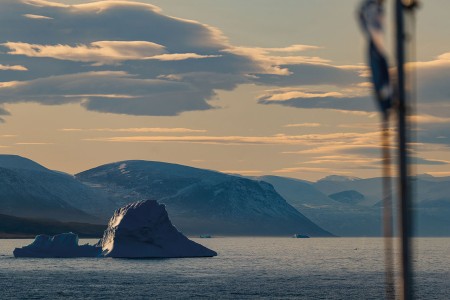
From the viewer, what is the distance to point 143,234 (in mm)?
178750

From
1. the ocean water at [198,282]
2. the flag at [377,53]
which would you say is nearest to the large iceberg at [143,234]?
the ocean water at [198,282]

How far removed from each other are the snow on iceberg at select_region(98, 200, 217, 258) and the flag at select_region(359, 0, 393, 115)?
6110 inches

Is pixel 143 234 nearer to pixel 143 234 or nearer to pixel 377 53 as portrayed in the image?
pixel 143 234

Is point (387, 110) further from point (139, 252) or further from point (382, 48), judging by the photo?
point (139, 252)

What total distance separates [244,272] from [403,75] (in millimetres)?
161176

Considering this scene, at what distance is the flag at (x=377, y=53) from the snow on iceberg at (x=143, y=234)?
509ft

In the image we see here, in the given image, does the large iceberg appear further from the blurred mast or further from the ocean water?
the blurred mast

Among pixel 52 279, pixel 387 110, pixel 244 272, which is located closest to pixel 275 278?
pixel 244 272

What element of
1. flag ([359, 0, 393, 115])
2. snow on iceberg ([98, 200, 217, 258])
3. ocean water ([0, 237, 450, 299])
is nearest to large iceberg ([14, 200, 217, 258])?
snow on iceberg ([98, 200, 217, 258])

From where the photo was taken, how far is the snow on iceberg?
566ft

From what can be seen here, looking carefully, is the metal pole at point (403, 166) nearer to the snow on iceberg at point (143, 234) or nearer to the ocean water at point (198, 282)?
the ocean water at point (198, 282)

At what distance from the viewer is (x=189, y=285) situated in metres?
136

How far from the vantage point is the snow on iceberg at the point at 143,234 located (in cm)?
17238

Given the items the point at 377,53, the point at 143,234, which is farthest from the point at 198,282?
the point at 377,53
